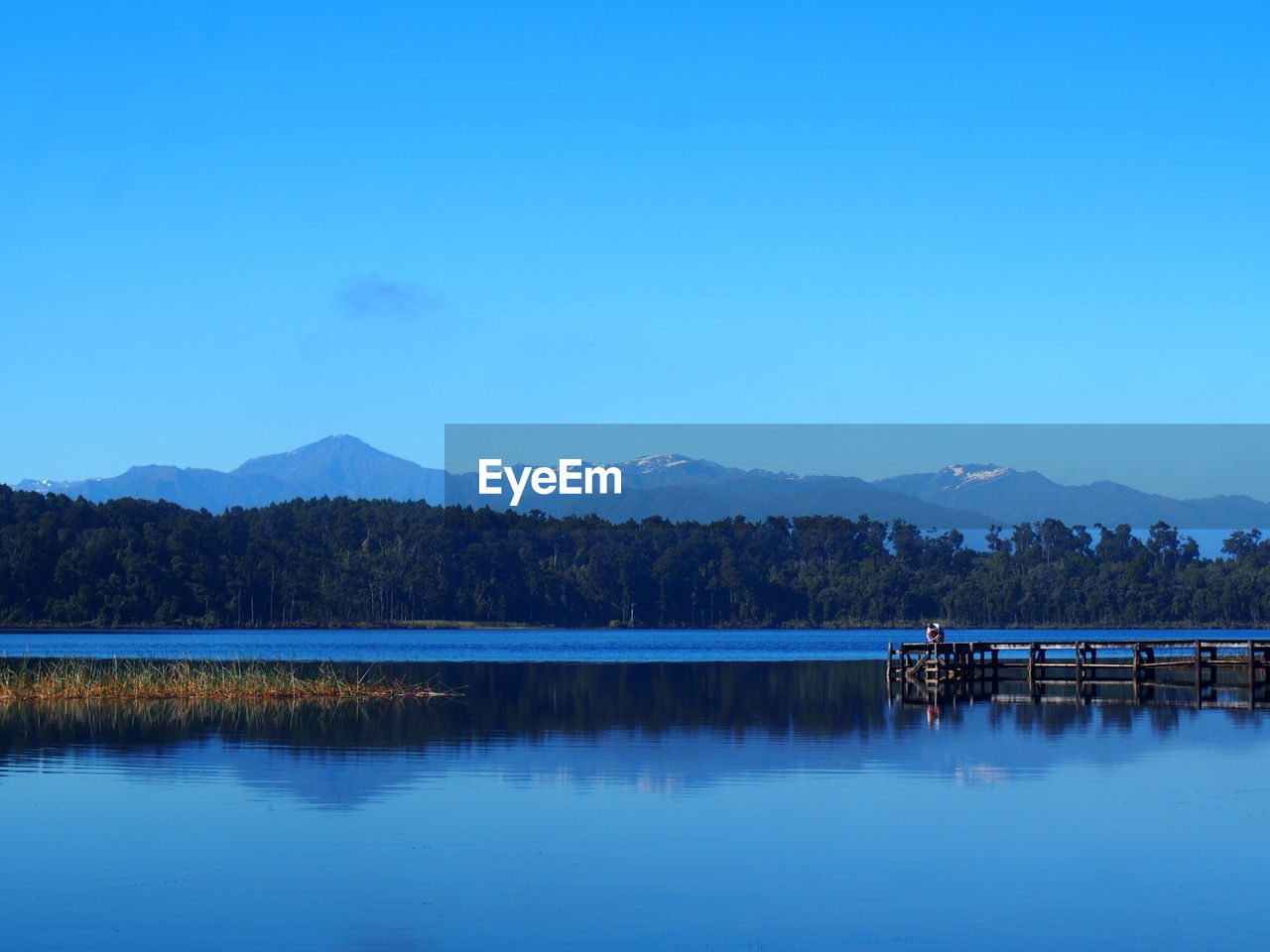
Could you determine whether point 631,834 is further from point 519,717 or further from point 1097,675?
point 1097,675

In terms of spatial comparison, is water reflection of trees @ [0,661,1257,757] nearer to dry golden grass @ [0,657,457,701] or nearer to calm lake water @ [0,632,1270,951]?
calm lake water @ [0,632,1270,951]

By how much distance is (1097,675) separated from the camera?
6425cm

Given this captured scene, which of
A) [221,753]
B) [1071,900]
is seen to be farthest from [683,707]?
[1071,900]

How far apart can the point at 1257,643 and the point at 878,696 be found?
48.8 feet

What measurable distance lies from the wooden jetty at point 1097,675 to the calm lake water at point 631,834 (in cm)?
1223

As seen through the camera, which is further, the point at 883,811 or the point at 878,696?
the point at 878,696

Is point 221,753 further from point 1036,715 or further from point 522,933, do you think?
point 1036,715

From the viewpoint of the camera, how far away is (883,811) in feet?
83.5

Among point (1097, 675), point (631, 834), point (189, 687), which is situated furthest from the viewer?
point (1097, 675)

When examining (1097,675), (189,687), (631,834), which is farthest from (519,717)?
(1097,675)

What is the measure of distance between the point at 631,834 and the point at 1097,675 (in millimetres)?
44878

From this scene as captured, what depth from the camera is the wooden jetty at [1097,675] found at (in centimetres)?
5412

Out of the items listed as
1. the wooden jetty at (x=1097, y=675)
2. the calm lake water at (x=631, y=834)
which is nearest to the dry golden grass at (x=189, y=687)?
the calm lake water at (x=631, y=834)

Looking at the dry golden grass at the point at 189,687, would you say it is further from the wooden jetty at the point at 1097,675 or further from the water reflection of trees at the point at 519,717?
the wooden jetty at the point at 1097,675
